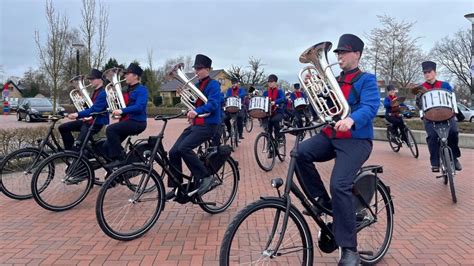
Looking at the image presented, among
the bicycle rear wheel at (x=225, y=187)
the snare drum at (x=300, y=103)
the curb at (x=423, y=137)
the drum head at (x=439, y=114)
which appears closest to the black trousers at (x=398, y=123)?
the snare drum at (x=300, y=103)

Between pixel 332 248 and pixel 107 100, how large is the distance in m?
4.14

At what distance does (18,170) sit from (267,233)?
4278 mm

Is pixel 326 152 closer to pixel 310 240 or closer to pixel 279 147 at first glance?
pixel 310 240

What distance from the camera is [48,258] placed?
3.99 metres

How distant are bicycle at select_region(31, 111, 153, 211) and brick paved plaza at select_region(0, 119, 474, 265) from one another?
0.17 meters

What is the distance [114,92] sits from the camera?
20.7 ft

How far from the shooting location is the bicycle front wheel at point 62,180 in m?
5.45

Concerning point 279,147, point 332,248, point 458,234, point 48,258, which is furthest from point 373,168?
point 279,147

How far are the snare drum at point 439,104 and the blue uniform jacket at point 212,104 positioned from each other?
304 cm

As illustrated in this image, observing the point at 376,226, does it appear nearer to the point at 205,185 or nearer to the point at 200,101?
the point at 205,185

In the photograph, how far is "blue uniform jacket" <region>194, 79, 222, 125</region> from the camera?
16.3 feet

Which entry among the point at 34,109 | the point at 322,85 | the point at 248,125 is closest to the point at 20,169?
the point at 322,85

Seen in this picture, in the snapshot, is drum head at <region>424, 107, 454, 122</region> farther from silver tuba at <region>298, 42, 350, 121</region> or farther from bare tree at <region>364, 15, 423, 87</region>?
bare tree at <region>364, 15, 423, 87</region>

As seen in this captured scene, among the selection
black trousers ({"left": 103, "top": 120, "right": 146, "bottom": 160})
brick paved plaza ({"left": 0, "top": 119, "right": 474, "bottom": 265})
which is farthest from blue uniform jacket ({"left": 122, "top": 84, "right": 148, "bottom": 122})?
brick paved plaza ({"left": 0, "top": 119, "right": 474, "bottom": 265})
